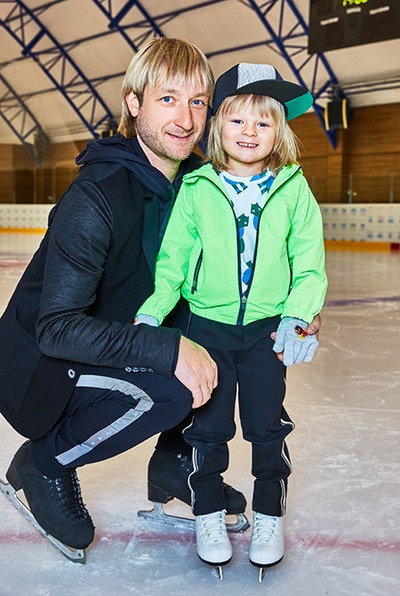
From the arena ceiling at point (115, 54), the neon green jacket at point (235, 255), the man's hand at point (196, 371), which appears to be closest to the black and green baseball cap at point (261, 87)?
the neon green jacket at point (235, 255)

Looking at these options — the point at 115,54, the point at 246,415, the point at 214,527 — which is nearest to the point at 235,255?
the point at 246,415

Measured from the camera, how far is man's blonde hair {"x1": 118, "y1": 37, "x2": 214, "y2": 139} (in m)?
1.69

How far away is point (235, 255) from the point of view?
1654mm

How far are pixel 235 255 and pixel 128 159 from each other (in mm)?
315

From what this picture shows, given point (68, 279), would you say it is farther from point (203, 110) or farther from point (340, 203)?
point (340, 203)

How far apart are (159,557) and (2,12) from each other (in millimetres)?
20330

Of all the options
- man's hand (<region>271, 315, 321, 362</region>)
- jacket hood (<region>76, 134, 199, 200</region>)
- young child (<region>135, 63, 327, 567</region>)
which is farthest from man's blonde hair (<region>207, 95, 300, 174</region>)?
man's hand (<region>271, 315, 321, 362</region>)

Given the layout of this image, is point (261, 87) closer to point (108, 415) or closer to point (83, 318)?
point (83, 318)

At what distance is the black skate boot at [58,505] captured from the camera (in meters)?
1.65

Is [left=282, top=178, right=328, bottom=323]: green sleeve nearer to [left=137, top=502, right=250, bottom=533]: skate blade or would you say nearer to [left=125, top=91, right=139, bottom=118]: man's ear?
[left=125, top=91, right=139, bottom=118]: man's ear

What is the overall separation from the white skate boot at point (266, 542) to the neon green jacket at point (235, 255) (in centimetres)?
45

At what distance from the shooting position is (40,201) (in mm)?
19672

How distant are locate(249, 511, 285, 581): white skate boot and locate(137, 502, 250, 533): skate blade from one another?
16 cm

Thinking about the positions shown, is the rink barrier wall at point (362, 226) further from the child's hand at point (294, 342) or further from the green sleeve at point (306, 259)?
the child's hand at point (294, 342)
